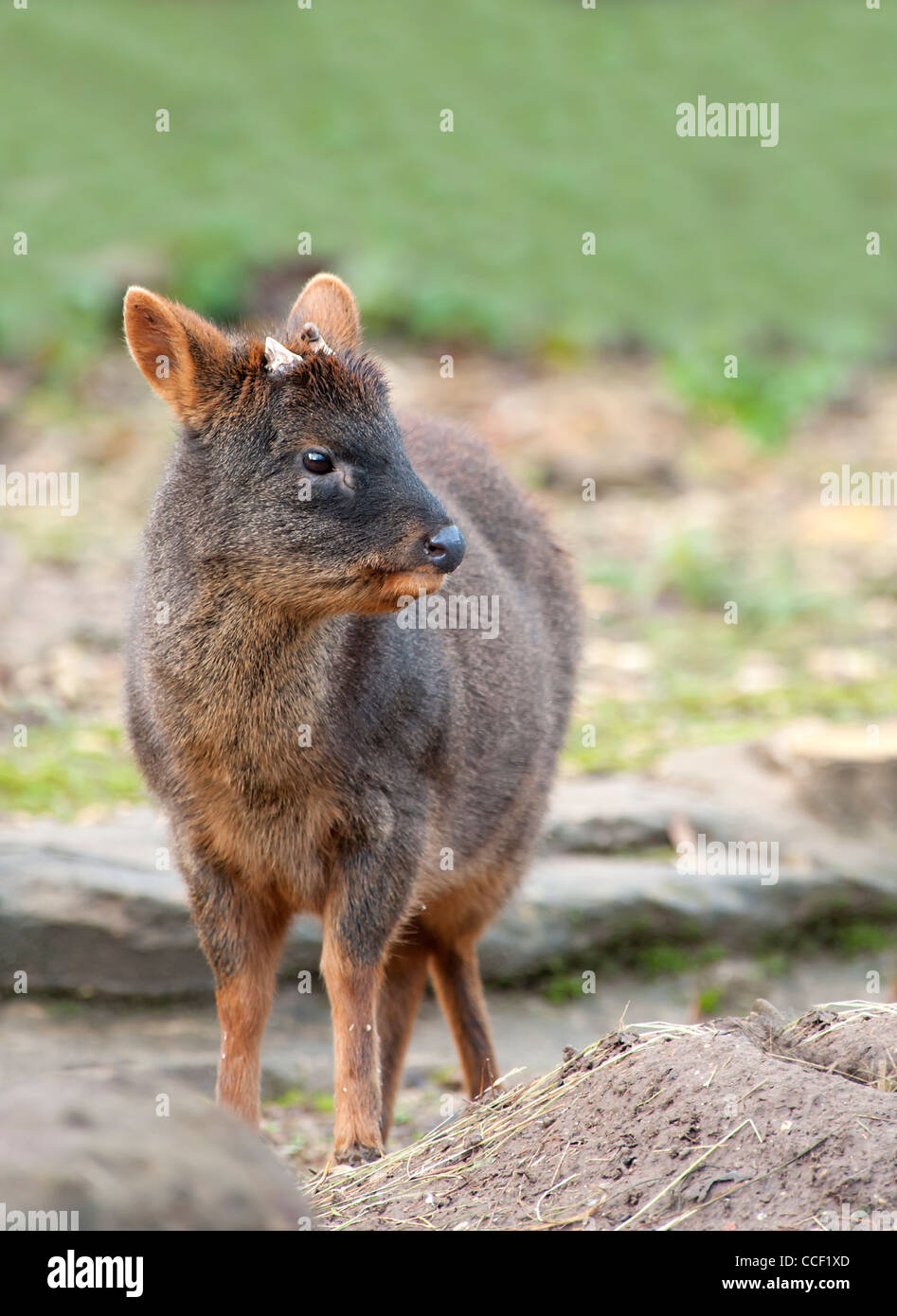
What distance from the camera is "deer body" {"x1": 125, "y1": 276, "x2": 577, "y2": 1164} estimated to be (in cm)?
552

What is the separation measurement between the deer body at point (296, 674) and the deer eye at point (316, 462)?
0.01 metres

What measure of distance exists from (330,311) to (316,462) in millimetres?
1060

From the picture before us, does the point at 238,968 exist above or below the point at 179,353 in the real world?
below

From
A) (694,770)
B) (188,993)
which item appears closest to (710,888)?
(694,770)

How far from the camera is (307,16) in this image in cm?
2441

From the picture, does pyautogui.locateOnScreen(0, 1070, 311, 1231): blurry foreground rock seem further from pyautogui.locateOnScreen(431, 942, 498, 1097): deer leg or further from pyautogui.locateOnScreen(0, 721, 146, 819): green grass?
pyautogui.locateOnScreen(0, 721, 146, 819): green grass

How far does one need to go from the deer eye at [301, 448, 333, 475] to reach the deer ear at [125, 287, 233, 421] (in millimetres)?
419

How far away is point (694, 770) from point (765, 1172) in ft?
18.8

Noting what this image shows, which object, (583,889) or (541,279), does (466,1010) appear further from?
(541,279)

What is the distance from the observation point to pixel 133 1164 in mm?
3451

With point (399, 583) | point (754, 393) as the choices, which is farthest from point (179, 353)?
point (754, 393)

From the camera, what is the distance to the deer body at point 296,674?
552 centimetres

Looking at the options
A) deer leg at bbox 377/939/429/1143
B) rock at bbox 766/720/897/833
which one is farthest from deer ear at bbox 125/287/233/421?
rock at bbox 766/720/897/833
